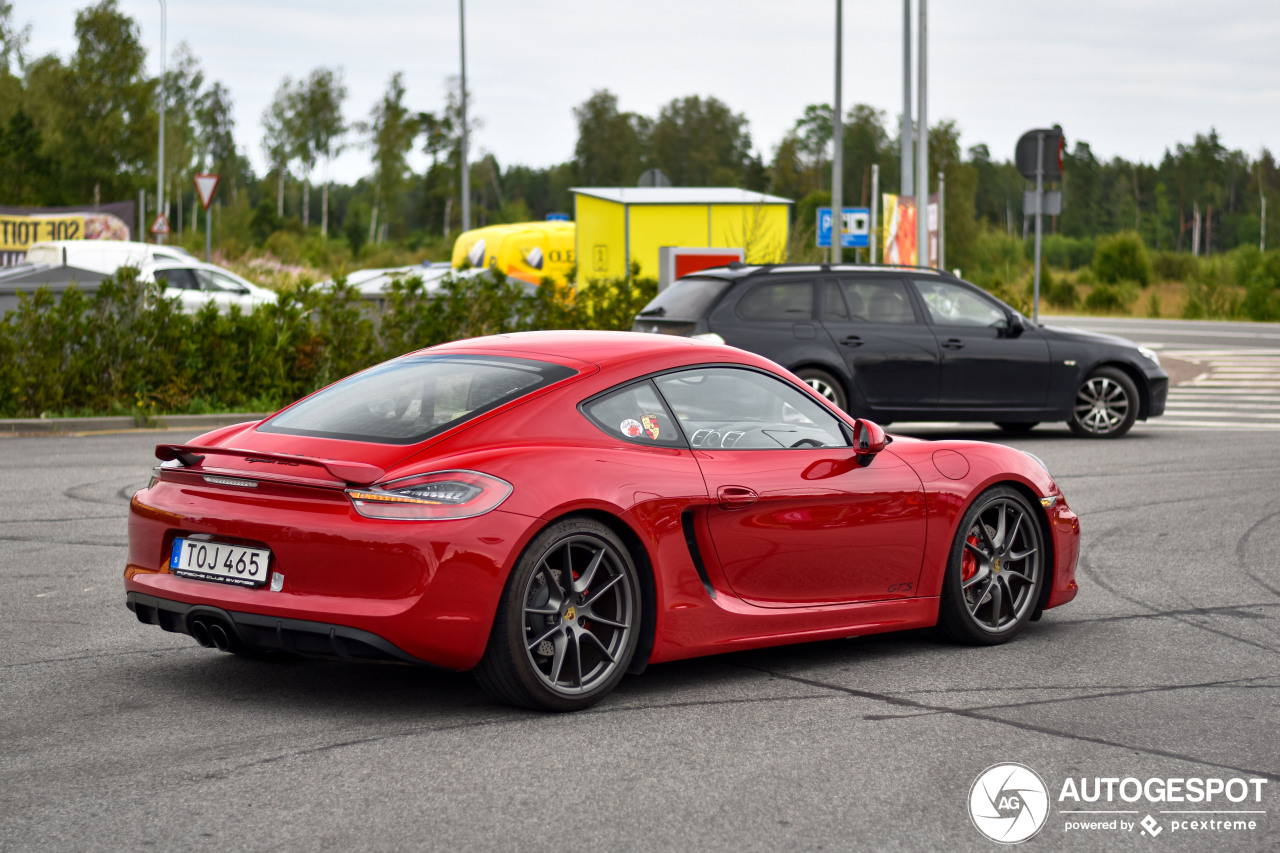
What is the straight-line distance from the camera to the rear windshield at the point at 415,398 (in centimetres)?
527

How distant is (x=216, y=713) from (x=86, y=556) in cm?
346

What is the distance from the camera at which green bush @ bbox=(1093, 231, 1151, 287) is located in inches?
2635

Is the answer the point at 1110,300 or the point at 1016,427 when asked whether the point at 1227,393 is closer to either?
the point at 1016,427

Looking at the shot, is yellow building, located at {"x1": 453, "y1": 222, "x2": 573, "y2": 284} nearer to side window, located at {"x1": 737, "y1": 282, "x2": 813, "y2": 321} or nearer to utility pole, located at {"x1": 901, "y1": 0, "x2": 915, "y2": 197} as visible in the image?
utility pole, located at {"x1": 901, "y1": 0, "x2": 915, "y2": 197}

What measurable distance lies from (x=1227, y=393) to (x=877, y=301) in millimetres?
9466

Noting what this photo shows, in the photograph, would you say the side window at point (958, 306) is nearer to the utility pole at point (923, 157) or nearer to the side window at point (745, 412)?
the side window at point (745, 412)

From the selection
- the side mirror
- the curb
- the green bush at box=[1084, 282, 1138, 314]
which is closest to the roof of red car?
the side mirror

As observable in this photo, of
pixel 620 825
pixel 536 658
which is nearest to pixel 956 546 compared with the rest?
pixel 536 658

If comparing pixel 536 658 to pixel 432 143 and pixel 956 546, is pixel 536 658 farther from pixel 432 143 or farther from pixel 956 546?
pixel 432 143

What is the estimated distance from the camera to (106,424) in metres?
15.6

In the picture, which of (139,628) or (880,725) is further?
(139,628)

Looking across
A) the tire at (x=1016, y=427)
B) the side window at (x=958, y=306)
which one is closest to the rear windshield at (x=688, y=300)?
the side window at (x=958, y=306)

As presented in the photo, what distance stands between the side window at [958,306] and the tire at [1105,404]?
129 centimetres

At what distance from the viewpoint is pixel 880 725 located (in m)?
5.09
